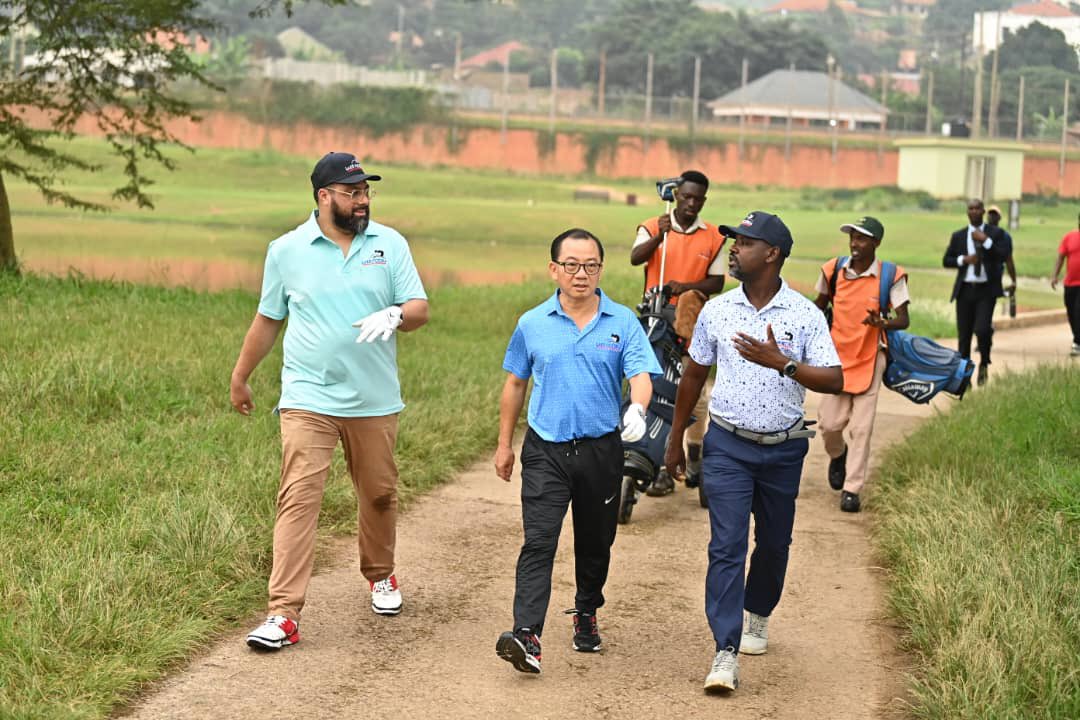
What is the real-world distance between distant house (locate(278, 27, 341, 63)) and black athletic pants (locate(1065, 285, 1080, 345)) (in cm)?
12039

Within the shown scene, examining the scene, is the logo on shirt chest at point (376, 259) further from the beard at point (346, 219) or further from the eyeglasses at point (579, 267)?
the eyeglasses at point (579, 267)

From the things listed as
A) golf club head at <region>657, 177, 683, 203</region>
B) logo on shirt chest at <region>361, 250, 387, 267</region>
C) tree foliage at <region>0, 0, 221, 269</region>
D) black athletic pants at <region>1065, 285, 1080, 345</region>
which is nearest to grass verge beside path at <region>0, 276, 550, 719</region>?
logo on shirt chest at <region>361, 250, 387, 267</region>

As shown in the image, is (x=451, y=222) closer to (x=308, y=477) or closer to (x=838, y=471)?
(x=838, y=471)

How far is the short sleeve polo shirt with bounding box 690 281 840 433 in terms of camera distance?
6125 mm

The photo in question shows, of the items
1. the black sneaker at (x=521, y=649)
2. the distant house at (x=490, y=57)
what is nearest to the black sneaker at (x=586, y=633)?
the black sneaker at (x=521, y=649)

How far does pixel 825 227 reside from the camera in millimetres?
52969

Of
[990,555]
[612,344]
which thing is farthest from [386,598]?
[990,555]

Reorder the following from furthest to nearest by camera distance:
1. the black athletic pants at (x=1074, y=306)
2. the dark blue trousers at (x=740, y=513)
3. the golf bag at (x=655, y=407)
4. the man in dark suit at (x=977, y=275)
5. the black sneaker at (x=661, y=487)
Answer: the black athletic pants at (x=1074, y=306) < the man in dark suit at (x=977, y=275) < the black sneaker at (x=661, y=487) < the golf bag at (x=655, y=407) < the dark blue trousers at (x=740, y=513)

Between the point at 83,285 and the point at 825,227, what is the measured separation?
39154mm

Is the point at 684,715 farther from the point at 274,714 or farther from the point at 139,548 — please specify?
the point at 139,548

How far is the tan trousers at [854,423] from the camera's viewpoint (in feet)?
31.6

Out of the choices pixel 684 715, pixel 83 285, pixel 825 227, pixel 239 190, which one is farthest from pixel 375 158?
pixel 684 715

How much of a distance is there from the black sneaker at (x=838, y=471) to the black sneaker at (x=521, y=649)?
4515 mm

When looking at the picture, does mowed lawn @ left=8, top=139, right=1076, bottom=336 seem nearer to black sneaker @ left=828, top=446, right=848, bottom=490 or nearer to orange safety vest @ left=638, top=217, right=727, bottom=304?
black sneaker @ left=828, top=446, right=848, bottom=490
